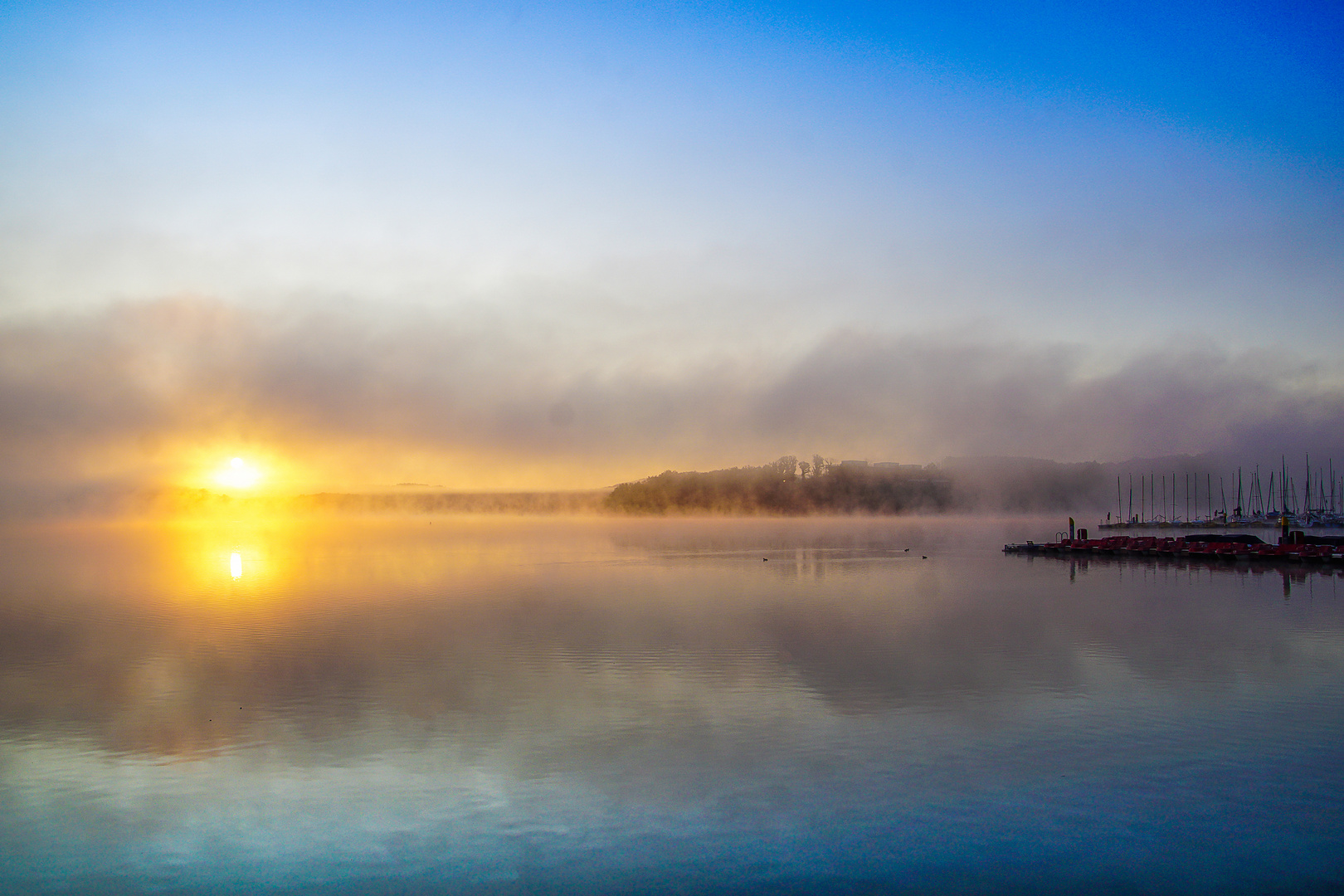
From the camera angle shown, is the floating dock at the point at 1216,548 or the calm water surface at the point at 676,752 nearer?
the calm water surface at the point at 676,752

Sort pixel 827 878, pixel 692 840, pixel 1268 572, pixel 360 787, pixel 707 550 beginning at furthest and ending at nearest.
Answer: pixel 707 550, pixel 1268 572, pixel 360 787, pixel 692 840, pixel 827 878

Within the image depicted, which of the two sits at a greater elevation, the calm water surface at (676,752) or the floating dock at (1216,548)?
the floating dock at (1216,548)

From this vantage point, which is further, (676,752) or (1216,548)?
(1216,548)

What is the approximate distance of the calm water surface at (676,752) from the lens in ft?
39.9

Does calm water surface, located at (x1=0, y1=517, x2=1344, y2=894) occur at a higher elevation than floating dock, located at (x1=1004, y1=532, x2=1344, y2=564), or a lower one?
lower

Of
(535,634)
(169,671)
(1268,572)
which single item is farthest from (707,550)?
(169,671)

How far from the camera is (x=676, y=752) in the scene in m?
17.1

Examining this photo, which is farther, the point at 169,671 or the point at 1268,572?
the point at 1268,572

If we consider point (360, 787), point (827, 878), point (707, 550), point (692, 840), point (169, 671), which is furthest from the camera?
point (707, 550)

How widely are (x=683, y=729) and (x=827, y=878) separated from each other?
724cm

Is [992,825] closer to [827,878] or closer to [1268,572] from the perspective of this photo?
[827,878]

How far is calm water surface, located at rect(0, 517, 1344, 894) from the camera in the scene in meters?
12.2

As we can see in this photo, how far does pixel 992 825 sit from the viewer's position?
525 inches

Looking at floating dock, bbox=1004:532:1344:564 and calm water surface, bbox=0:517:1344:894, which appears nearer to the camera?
calm water surface, bbox=0:517:1344:894
